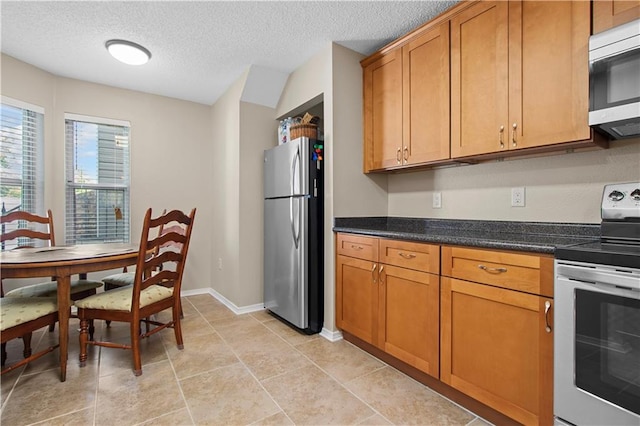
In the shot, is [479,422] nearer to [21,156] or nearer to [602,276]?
[602,276]

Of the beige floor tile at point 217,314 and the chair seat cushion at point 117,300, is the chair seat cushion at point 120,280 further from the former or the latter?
the beige floor tile at point 217,314

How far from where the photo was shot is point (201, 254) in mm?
4008

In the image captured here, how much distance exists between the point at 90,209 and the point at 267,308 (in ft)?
7.36

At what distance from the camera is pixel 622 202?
4.57 ft

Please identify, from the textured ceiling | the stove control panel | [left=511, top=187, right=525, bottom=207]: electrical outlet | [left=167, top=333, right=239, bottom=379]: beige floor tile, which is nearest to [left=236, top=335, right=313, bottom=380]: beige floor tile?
[left=167, top=333, right=239, bottom=379]: beige floor tile

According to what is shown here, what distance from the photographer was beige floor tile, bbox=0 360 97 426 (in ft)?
5.31

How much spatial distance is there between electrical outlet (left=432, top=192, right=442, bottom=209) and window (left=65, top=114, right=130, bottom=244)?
3332mm

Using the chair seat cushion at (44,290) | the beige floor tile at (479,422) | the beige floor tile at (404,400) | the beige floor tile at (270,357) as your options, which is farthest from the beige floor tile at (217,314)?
the beige floor tile at (479,422)

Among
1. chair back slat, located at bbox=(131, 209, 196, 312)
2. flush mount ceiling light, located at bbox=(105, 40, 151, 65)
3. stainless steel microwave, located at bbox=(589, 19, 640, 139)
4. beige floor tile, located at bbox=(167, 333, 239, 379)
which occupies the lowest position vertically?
beige floor tile, located at bbox=(167, 333, 239, 379)

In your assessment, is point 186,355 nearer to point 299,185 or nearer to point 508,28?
point 299,185

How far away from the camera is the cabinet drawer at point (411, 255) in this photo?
176 cm

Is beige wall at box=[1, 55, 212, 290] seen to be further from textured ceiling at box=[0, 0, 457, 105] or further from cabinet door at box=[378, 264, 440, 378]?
cabinet door at box=[378, 264, 440, 378]

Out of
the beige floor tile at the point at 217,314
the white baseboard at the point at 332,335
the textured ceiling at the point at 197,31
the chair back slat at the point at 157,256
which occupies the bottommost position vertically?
A: the beige floor tile at the point at 217,314

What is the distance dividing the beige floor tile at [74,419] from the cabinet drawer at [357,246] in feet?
5.84
